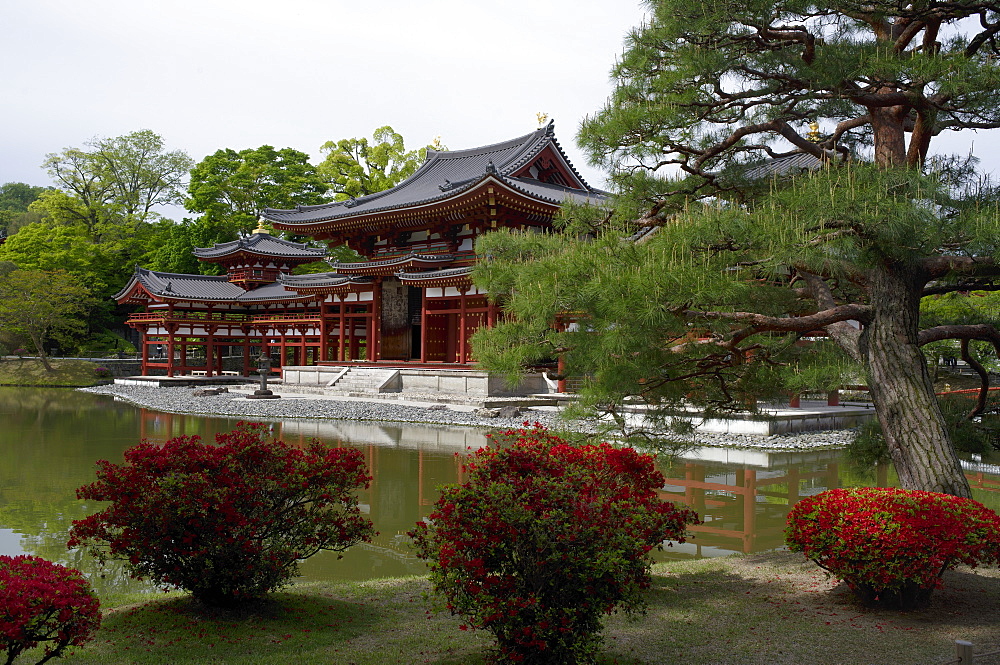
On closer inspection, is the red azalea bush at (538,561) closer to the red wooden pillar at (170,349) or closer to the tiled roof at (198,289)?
the tiled roof at (198,289)

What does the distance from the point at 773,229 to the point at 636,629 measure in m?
2.97

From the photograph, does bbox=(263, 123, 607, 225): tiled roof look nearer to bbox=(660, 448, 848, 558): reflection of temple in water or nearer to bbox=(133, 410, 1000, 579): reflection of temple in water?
bbox=(133, 410, 1000, 579): reflection of temple in water

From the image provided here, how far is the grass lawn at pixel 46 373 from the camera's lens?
122 feet

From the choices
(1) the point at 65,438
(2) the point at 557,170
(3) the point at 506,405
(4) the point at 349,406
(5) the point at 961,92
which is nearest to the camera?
(5) the point at 961,92

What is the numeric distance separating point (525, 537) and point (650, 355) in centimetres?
298

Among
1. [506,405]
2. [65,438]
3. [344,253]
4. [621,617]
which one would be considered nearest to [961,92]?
[621,617]

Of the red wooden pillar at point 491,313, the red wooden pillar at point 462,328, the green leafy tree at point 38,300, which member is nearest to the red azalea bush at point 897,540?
the red wooden pillar at point 491,313

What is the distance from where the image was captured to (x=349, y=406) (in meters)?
22.5

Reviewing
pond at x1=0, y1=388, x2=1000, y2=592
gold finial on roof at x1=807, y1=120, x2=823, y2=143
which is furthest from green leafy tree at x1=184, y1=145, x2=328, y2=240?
gold finial on roof at x1=807, y1=120, x2=823, y2=143

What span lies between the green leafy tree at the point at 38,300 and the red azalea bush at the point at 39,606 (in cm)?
3854

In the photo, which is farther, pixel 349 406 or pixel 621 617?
pixel 349 406

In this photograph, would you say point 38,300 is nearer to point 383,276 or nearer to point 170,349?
point 170,349

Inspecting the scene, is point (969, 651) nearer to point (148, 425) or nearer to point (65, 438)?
point (65, 438)

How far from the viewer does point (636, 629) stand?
507 cm
